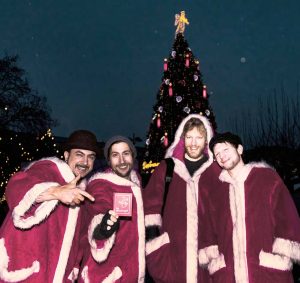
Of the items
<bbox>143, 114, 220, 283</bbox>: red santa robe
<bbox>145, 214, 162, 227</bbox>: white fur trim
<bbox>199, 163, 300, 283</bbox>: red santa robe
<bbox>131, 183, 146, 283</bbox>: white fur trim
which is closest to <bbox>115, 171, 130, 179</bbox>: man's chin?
<bbox>131, 183, 146, 283</bbox>: white fur trim

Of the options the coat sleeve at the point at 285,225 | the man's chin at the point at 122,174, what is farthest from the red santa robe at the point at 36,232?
the coat sleeve at the point at 285,225

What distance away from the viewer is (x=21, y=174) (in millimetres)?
3467

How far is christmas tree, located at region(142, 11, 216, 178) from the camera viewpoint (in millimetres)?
21266

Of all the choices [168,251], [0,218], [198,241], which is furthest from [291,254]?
[0,218]

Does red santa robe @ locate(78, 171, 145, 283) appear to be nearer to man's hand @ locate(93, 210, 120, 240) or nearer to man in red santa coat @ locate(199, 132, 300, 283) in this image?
man's hand @ locate(93, 210, 120, 240)

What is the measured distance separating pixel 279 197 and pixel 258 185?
23cm

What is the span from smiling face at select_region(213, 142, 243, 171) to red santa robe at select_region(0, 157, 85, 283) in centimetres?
156

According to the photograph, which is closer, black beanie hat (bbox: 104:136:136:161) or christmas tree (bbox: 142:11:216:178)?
black beanie hat (bbox: 104:136:136:161)

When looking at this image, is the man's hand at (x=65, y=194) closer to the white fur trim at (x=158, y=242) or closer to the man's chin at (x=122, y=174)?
the man's chin at (x=122, y=174)

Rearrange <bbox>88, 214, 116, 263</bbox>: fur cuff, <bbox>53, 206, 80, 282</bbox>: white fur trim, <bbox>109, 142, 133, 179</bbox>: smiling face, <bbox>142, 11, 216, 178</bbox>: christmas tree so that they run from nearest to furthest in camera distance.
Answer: <bbox>53, 206, 80, 282</bbox>: white fur trim → <bbox>88, 214, 116, 263</bbox>: fur cuff → <bbox>109, 142, 133, 179</bbox>: smiling face → <bbox>142, 11, 216, 178</bbox>: christmas tree

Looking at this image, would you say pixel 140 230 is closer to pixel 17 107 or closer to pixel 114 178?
pixel 114 178

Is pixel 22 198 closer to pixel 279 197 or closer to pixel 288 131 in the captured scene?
pixel 279 197

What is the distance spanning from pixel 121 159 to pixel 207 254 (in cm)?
135

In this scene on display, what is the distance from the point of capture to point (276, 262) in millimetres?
3693
